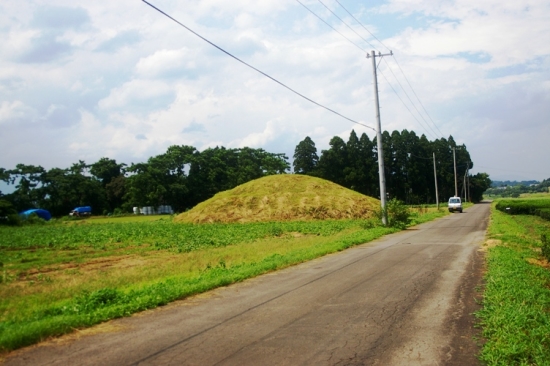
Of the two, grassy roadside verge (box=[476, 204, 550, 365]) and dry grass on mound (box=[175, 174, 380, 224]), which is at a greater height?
dry grass on mound (box=[175, 174, 380, 224])

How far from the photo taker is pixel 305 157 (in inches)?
3620

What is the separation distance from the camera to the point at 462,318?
755 centimetres

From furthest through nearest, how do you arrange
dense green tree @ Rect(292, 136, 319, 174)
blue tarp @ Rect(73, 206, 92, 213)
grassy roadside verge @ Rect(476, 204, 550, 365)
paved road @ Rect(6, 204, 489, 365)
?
dense green tree @ Rect(292, 136, 319, 174)
blue tarp @ Rect(73, 206, 92, 213)
paved road @ Rect(6, 204, 489, 365)
grassy roadside verge @ Rect(476, 204, 550, 365)

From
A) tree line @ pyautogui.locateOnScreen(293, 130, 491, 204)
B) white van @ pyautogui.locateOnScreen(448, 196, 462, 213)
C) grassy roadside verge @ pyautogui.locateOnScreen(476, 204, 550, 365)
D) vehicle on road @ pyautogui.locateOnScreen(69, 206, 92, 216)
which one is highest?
tree line @ pyautogui.locateOnScreen(293, 130, 491, 204)

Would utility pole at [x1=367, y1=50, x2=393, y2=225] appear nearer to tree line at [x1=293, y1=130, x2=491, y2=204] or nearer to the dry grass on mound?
the dry grass on mound

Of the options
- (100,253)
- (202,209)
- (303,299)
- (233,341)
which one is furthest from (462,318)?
(202,209)

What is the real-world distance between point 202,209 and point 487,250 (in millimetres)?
37832

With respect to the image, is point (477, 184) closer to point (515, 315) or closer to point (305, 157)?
point (305, 157)

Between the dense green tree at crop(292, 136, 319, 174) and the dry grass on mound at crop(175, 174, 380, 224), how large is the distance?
118 feet

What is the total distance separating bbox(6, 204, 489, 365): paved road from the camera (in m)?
5.84

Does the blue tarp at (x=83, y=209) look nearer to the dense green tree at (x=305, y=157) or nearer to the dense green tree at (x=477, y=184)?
the dense green tree at (x=305, y=157)

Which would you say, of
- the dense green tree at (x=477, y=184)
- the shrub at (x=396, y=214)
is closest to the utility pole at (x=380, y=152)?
the shrub at (x=396, y=214)

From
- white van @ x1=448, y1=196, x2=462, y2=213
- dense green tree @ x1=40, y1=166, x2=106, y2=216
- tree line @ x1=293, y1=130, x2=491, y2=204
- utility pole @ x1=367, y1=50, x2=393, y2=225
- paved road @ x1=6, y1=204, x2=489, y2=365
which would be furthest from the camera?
tree line @ x1=293, y1=130, x2=491, y2=204

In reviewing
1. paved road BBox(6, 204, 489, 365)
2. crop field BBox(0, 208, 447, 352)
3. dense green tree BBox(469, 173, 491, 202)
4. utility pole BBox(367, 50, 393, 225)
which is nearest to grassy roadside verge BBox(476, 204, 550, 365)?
paved road BBox(6, 204, 489, 365)
